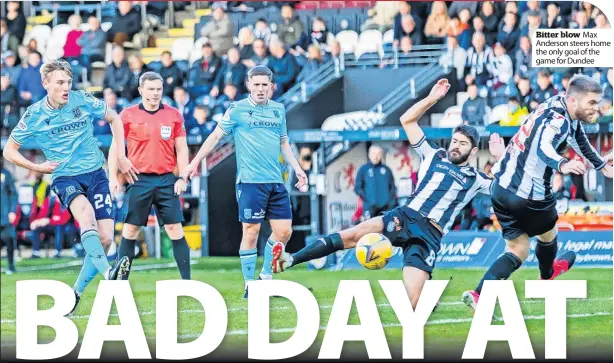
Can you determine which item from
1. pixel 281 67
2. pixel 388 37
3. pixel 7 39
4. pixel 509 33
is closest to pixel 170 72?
pixel 281 67

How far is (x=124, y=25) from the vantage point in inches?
634

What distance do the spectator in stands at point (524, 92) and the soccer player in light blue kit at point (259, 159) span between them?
10.5ft

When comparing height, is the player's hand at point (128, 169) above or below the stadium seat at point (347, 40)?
below

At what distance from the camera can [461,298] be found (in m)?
13.0

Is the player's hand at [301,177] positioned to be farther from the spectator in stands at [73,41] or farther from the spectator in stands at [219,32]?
the spectator in stands at [73,41]

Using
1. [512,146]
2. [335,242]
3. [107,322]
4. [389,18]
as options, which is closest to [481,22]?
[389,18]

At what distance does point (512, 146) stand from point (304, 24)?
412 centimetres

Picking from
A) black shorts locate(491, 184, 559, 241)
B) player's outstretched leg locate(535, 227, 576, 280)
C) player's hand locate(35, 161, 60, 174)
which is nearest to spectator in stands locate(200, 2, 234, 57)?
player's hand locate(35, 161, 60, 174)

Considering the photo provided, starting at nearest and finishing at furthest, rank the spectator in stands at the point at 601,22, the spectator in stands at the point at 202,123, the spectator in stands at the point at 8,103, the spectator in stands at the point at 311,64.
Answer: the spectator in stands at the point at 601,22 → the spectator in stands at the point at 202,123 → the spectator in stands at the point at 311,64 → the spectator in stands at the point at 8,103

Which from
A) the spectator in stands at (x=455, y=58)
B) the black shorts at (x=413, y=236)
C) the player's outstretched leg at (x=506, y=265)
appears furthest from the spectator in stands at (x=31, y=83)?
the player's outstretched leg at (x=506, y=265)

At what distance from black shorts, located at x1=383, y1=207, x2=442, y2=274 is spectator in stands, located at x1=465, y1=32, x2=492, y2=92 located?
370 centimetres

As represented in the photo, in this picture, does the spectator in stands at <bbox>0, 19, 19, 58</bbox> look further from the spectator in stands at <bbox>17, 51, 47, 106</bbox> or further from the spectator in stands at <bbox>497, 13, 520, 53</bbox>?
the spectator in stands at <bbox>497, 13, 520, 53</bbox>

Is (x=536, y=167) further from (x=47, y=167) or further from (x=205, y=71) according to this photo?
(x=205, y=71)

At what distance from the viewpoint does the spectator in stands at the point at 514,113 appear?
575 inches
